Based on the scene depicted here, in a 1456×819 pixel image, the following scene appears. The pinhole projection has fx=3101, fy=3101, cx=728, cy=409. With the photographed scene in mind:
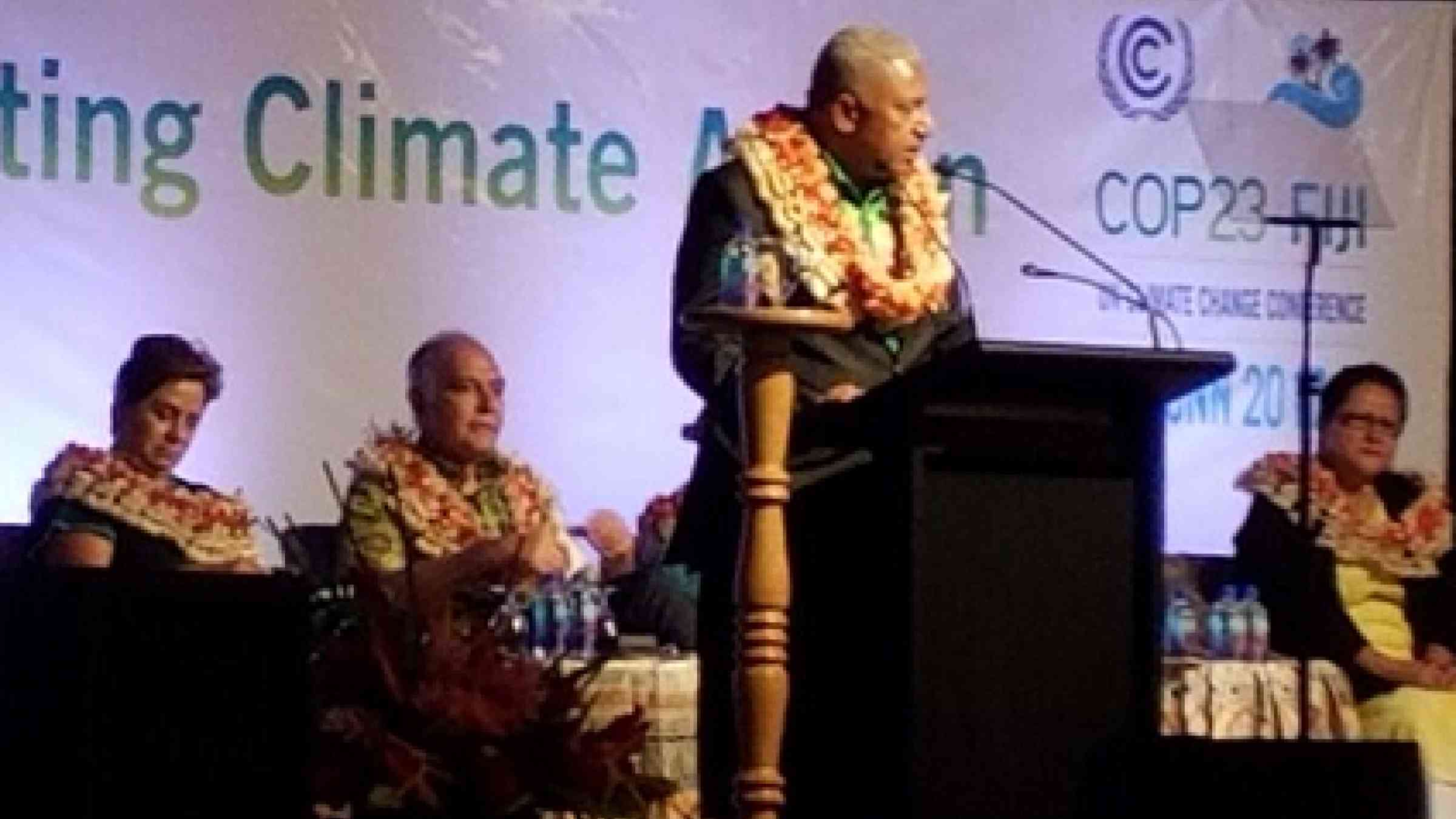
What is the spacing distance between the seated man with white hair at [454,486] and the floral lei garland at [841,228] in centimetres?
139

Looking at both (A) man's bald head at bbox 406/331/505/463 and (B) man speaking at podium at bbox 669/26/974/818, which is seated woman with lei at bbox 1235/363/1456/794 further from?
(B) man speaking at podium at bbox 669/26/974/818

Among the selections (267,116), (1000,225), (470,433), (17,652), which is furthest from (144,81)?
(17,652)

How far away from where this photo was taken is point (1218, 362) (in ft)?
11.9

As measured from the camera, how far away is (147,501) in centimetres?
548

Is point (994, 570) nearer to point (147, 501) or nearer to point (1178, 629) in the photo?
point (147, 501)

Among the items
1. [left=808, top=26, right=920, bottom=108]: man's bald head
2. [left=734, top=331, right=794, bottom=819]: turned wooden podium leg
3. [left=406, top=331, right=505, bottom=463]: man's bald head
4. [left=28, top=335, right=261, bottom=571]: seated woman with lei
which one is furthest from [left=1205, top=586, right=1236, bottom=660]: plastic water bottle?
[left=734, top=331, right=794, bottom=819]: turned wooden podium leg

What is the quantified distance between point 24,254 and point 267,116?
1.81ft

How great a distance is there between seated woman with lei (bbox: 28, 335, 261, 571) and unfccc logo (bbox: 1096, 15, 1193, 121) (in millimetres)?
2140

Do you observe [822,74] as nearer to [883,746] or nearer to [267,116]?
[883,746]

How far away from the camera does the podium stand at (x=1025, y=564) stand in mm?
3617

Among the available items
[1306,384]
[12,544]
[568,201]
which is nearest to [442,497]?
[12,544]

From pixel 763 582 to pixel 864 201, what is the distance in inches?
33.8

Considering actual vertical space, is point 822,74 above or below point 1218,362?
above

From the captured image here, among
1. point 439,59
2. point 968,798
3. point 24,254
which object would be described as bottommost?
point 968,798
